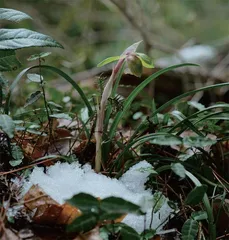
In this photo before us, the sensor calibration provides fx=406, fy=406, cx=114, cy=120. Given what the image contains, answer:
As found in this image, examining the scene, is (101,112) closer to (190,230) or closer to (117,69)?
(117,69)

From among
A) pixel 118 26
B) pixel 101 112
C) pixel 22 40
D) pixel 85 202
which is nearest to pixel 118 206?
pixel 85 202

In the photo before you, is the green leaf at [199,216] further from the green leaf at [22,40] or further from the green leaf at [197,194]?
the green leaf at [22,40]

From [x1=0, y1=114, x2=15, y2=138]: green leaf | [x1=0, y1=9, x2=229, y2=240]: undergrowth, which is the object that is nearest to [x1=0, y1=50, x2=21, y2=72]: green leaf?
[x1=0, y1=9, x2=229, y2=240]: undergrowth

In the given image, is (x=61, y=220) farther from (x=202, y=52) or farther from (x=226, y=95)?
(x=202, y=52)

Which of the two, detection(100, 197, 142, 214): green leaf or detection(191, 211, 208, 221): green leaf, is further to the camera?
detection(191, 211, 208, 221): green leaf

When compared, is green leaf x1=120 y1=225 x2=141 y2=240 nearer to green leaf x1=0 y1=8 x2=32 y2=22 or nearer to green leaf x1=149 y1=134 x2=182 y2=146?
green leaf x1=149 y1=134 x2=182 y2=146

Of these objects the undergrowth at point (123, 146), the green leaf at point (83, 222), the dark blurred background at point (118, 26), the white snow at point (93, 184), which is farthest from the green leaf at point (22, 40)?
the dark blurred background at point (118, 26)

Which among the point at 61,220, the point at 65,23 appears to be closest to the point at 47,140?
the point at 61,220
